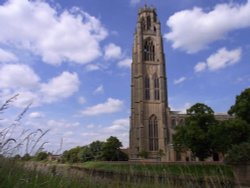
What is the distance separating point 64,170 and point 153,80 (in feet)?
260

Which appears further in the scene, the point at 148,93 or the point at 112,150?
the point at 148,93

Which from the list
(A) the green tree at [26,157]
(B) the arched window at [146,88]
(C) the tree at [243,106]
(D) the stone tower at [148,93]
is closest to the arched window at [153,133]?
(D) the stone tower at [148,93]

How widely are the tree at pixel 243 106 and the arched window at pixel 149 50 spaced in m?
54.1

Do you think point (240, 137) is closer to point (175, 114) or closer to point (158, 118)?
point (158, 118)

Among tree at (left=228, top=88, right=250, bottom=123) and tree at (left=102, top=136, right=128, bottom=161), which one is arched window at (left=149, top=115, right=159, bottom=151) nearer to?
tree at (left=102, top=136, right=128, bottom=161)

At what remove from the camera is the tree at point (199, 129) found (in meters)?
38.4

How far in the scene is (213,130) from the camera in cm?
3716

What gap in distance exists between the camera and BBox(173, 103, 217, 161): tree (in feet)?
126

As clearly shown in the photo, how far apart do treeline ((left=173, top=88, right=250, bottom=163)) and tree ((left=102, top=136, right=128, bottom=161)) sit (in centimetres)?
2685

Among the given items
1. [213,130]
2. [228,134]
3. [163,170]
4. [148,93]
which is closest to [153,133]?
[148,93]

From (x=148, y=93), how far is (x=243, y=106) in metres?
50.0

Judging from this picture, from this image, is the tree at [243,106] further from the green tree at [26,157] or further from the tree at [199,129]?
the green tree at [26,157]

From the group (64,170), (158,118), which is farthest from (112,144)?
(64,170)

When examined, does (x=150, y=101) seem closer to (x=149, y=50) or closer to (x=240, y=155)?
(x=149, y=50)
